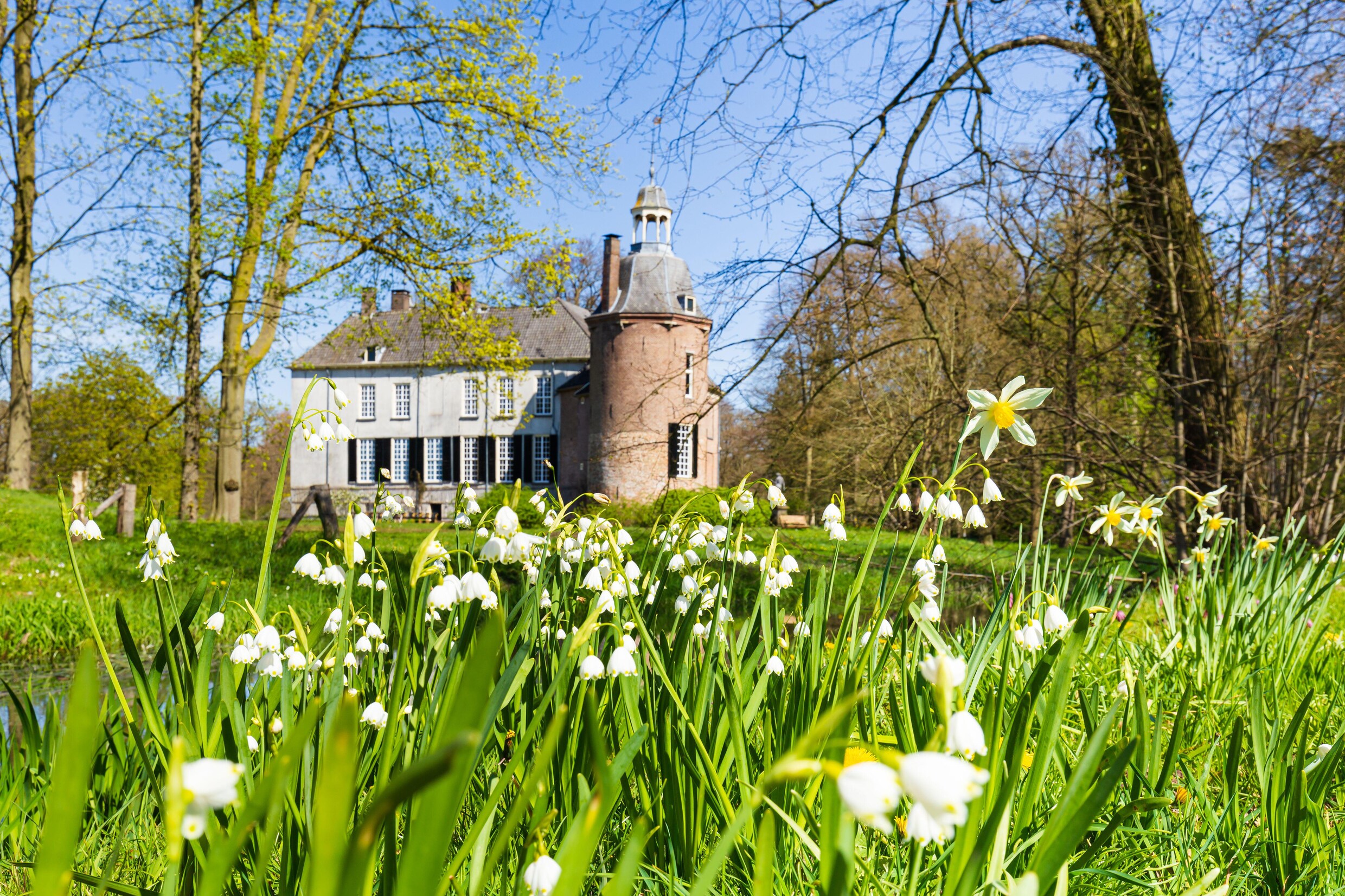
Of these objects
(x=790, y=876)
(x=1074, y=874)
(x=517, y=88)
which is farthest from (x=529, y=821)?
(x=517, y=88)

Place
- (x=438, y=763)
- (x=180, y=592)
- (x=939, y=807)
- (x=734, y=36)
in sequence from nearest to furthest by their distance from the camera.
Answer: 1. (x=438, y=763)
2. (x=939, y=807)
3. (x=734, y=36)
4. (x=180, y=592)

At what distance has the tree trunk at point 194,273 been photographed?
45.4 ft

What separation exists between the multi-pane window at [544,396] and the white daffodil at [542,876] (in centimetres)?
3287

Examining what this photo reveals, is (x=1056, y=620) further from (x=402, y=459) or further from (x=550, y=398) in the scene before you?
(x=402, y=459)

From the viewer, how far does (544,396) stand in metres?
34.0

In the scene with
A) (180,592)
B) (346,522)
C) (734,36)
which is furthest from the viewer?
(180,592)

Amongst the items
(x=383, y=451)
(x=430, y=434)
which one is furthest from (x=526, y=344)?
(x=383, y=451)

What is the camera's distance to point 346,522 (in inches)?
71.9

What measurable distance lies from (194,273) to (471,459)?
21.3 m

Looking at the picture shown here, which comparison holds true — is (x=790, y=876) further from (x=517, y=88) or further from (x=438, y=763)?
(x=517, y=88)

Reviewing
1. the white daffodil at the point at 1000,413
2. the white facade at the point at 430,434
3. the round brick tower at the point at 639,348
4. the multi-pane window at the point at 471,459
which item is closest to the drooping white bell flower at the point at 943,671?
the white daffodil at the point at 1000,413

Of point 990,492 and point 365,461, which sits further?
point 365,461

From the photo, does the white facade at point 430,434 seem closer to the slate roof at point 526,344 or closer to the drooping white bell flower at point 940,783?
the slate roof at point 526,344

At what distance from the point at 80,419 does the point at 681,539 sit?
27.3m
